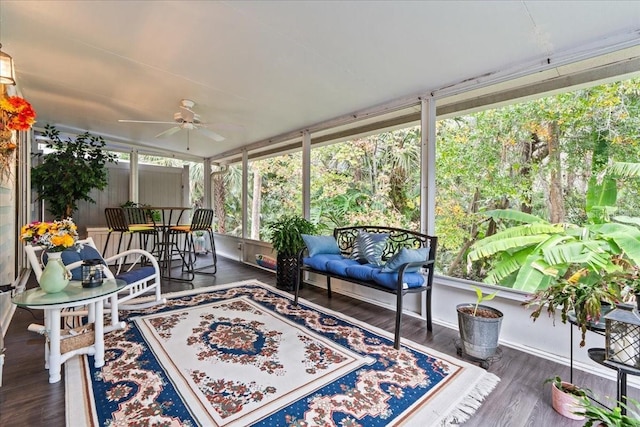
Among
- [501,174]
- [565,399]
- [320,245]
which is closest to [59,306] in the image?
[320,245]

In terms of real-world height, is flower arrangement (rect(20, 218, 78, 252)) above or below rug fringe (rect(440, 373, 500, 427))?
above

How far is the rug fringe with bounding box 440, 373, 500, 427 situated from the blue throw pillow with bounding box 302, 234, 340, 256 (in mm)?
1992

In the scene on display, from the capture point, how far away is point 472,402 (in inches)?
67.6

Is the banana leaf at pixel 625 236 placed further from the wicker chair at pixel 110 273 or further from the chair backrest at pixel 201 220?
the chair backrest at pixel 201 220

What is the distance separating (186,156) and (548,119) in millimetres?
6879

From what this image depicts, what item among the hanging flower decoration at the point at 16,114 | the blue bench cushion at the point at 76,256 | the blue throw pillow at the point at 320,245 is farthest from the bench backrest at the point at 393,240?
the hanging flower decoration at the point at 16,114

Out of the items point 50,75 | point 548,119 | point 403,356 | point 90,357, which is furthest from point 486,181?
point 50,75

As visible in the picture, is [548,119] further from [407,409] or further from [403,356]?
[407,409]

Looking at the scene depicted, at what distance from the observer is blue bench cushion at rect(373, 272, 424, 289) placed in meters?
2.51

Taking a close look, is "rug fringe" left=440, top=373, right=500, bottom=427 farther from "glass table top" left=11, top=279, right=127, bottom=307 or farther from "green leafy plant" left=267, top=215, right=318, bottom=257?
"green leafy plant" left=267, top=215, right=318, bottom=257

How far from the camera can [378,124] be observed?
4090 millimetres

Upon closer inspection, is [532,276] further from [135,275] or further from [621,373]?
[135,275]

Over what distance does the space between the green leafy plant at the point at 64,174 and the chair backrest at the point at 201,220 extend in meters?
1.86

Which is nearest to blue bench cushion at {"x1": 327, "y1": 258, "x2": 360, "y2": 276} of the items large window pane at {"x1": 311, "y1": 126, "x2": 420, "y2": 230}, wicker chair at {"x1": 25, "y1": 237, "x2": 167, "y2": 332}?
wicker chair at {"x1": 25, "y1": 237, "x2": 167, "y2": 332}
